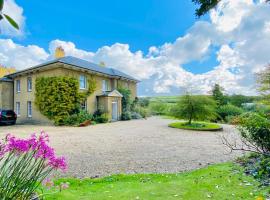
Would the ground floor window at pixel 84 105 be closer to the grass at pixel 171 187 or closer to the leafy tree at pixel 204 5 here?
the grass at pixel 171 187

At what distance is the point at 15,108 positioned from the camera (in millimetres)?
24453

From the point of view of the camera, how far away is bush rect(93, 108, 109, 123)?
21688 millimetres

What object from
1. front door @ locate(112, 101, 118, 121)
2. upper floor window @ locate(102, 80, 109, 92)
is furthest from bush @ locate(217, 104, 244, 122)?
upper floor window @ locate(102, 80, 109, 92)

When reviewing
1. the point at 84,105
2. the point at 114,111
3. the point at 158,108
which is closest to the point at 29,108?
the point at 84,105

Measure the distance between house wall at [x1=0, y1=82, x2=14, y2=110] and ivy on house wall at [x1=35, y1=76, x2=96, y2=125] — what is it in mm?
6618

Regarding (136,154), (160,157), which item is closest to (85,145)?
(136,154)

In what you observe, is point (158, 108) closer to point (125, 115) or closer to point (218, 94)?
point (218, 94)

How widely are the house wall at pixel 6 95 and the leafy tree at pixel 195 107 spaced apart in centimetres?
2019

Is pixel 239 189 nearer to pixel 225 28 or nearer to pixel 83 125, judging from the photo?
pixel 225 28

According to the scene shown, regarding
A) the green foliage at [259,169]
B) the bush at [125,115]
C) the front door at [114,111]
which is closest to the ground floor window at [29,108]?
the front door at [114,111]

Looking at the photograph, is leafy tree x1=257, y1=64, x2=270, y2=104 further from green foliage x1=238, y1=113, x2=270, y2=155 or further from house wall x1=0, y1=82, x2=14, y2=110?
house wall x1=0, y1=82, x2=14, y2=110

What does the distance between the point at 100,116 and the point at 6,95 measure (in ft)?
40.0

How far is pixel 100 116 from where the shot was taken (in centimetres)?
2216

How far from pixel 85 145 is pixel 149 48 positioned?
1395 centimetres
